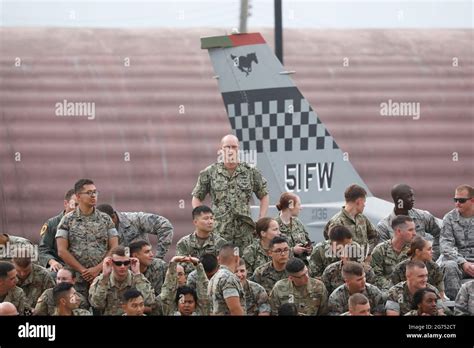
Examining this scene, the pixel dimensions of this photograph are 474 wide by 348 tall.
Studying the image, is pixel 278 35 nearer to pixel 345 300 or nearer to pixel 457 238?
pixel 457 238

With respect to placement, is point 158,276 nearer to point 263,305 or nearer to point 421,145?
point 263,305

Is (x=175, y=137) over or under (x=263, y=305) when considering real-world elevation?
over

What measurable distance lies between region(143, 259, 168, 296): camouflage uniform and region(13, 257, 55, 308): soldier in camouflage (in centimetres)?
76

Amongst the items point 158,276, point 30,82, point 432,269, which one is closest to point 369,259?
point 432,269

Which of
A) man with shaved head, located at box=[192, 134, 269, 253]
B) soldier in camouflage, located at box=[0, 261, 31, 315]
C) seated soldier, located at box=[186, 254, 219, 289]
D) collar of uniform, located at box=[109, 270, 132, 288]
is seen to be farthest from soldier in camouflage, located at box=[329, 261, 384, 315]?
soldier in camouflage, located at box=[0, 261, 31, 315]

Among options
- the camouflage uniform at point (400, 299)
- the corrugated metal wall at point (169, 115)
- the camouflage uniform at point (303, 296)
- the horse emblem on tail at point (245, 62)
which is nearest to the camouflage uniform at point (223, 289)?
the camouflage uniform at point (303, 296)

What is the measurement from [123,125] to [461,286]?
8344 mm

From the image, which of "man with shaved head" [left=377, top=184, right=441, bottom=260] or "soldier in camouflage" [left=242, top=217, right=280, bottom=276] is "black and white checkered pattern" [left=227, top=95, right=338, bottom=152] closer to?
"man with shaved head" [left=377, top=184, right=441, bottom=260]

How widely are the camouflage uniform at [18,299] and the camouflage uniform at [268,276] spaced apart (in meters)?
1.83

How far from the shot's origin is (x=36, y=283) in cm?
1100

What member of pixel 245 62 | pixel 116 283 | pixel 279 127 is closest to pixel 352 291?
pixel 116 283

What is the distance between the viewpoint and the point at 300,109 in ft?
45.2

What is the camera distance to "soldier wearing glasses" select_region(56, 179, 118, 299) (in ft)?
36.5

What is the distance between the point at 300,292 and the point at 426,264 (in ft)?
3.50
